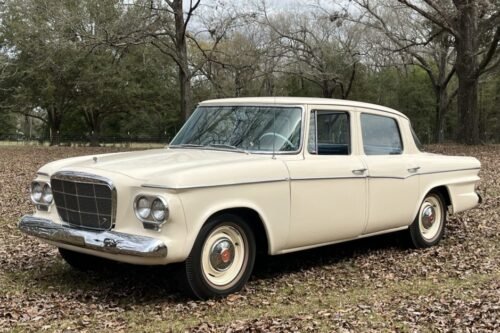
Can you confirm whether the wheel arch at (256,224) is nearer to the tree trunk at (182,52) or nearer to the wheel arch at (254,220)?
the wheel arch at (254,220)

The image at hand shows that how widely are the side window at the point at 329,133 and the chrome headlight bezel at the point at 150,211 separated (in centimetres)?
189

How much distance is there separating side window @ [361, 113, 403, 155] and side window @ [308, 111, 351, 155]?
29 centimetres

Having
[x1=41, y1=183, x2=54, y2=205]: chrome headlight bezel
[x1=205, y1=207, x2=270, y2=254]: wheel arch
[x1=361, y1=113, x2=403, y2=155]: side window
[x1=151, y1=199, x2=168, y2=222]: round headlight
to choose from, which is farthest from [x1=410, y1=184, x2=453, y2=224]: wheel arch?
[x1=41, y1=183, x2=54, y2=205]: chrome headlight bezel

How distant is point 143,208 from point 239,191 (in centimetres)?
86

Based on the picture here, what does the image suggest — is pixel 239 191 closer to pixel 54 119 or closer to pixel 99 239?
pixel 99 239

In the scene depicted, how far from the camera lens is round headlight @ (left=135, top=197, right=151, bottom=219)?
4.91m

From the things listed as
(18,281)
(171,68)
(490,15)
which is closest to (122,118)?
(171,68)

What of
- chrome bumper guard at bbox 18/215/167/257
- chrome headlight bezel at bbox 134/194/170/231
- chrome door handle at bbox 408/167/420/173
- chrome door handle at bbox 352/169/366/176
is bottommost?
chrome bumper guard at bbox 18/215/167/257

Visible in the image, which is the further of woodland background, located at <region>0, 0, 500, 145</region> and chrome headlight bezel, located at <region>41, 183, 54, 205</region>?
woodland background, located at <region>0, 0, 500, 145</region>

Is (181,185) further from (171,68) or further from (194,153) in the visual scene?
(171,68)

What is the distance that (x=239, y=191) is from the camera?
17.3ft

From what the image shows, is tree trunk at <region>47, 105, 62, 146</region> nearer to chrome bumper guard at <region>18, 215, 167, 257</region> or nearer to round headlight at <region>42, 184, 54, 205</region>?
round headlight at <region>42, 184, 54, 205</region>

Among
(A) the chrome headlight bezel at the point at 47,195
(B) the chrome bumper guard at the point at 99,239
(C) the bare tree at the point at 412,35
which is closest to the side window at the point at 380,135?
(B) the chrome bumper guard at the point at 99,239

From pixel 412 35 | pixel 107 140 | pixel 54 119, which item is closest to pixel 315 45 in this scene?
pixel 412 35
